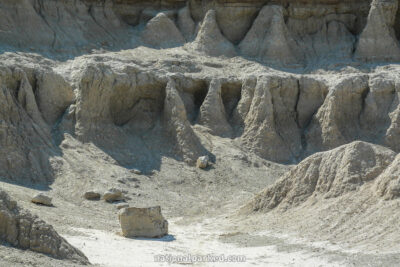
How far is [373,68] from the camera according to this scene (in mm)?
34750

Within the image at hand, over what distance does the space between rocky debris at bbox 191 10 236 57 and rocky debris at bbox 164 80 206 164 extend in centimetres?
500

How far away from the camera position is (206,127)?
31672mm

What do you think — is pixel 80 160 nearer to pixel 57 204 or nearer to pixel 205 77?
pixel 57 204

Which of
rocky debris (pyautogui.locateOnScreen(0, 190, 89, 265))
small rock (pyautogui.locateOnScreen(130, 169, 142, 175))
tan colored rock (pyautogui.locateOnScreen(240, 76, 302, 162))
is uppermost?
tan colored rock (pyautogui.locateOnScreen(240, 76, 302, 162))

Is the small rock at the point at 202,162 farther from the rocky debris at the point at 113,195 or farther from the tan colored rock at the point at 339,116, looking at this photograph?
the tan colored rock at the point at 339,116

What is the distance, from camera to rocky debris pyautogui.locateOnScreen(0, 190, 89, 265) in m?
13.8

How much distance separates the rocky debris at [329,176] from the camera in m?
20.4

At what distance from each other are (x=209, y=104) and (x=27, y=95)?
8.15 meters

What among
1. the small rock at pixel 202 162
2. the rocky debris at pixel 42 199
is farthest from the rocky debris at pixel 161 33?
the rocky debris at pixel 42 199

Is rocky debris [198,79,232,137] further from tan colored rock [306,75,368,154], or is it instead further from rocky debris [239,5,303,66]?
rocky debris [239,5,303,66]

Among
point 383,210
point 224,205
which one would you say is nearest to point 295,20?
point 224,205

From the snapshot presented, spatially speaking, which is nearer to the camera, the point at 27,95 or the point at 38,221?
the point at 38,221

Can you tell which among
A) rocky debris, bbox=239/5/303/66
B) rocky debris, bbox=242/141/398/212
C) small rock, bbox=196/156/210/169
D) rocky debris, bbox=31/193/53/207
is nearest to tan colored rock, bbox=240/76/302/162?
rocky debris, bbox=239/5/303/66

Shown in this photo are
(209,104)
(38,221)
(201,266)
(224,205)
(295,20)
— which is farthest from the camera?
(295,20)
